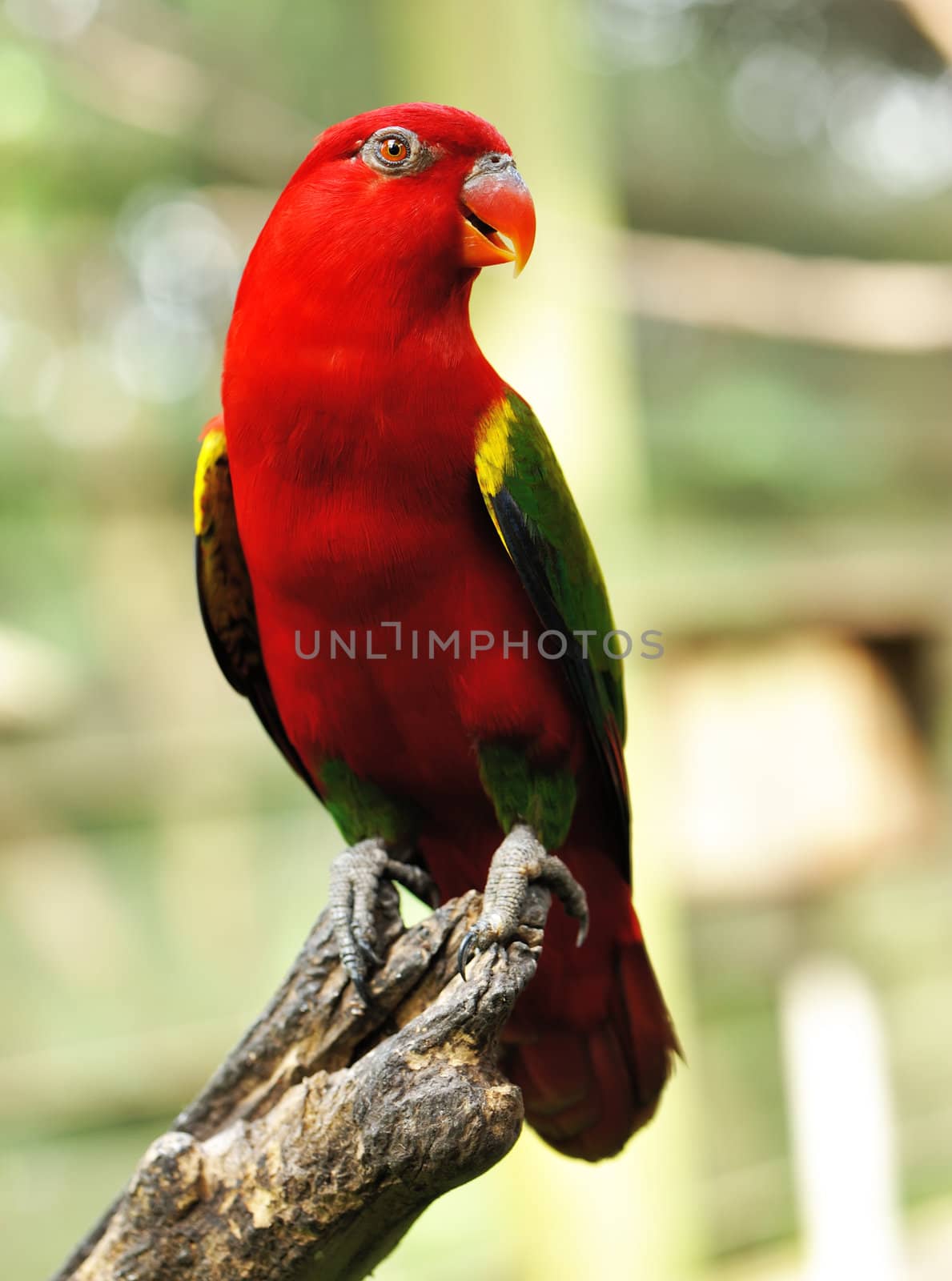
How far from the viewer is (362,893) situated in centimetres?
157

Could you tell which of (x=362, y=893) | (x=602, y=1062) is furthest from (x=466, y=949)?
(x=602, y=1062)

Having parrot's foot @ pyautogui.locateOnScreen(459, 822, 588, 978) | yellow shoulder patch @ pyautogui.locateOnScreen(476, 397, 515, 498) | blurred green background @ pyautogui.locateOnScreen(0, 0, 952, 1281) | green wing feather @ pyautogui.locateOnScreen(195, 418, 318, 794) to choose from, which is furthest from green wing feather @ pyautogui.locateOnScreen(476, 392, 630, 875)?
blurred green background @ pyautogui.locateOnScreen(0, 0, 952, 1281)

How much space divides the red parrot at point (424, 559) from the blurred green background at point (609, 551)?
165cm

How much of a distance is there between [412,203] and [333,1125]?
1.18 metres

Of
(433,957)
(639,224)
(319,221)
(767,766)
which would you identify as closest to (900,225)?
(639,224)

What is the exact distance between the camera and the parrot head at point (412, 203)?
1427 mm

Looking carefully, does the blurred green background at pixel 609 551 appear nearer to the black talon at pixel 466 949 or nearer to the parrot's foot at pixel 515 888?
the parrot's foot at pixel 515 888

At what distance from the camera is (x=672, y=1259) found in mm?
3486

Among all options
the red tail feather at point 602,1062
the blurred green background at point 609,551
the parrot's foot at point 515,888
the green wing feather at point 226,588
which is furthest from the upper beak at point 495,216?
the blurred green background at point 609,551

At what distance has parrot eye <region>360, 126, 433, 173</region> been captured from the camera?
1.47m

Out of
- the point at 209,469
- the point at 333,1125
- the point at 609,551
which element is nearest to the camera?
the point at 333,1125

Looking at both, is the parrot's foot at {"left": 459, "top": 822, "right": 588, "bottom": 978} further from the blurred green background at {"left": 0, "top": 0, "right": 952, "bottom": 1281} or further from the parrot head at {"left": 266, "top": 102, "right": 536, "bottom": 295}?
the blurred green background at {"left": 0, "top": 0, "right": 952, "bottom": 1281}

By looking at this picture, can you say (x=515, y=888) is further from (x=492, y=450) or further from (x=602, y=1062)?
(x=492, y=450)

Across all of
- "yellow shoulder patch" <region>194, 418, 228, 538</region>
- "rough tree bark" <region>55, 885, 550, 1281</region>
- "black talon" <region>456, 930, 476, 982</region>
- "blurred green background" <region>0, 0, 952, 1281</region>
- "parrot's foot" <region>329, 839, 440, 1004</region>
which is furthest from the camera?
"blurred green background" <region>0, 0, 952, 1281</region>
